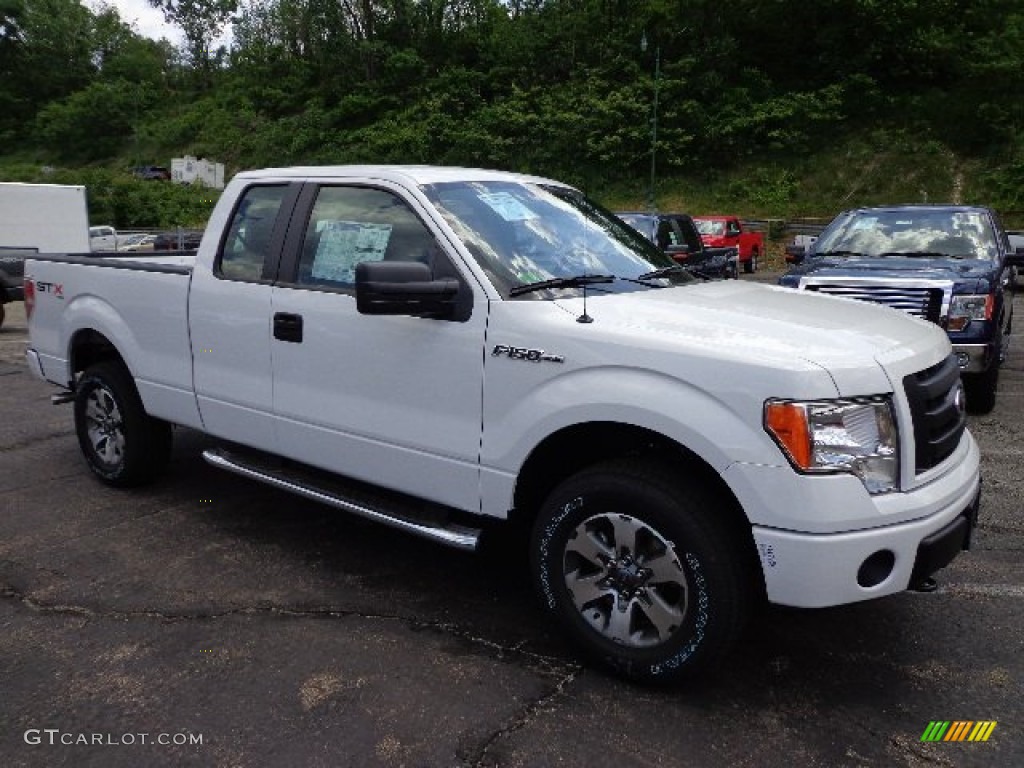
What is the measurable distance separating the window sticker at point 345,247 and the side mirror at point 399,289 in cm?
60

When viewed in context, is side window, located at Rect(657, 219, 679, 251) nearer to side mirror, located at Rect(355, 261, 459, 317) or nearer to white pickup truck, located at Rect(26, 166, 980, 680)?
white pickup truck, located at Rect(26, 166, 980, 680)

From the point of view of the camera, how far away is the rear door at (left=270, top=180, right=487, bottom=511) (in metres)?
3.34

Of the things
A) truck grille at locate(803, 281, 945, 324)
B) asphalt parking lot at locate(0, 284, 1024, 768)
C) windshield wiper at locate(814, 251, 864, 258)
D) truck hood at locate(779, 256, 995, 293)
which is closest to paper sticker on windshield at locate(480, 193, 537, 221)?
asphalt parking lot at locate(0, 284, 1024, 768)

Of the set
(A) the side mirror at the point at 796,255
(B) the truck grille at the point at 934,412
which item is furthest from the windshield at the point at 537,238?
(A) the side mirror at the point at 796,255

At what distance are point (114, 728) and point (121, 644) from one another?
596 millimetres

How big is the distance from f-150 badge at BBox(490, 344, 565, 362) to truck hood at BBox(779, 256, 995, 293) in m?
4.42

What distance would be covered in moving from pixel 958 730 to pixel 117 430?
4.55 meters

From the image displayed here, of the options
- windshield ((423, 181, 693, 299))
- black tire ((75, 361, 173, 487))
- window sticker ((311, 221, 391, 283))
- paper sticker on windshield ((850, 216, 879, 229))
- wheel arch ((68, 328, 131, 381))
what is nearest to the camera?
windshield ((423, 181, 693, 299))

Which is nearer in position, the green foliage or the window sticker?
the window sticker

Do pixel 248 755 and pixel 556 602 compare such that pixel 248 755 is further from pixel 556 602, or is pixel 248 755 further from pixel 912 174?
pixel 912 174

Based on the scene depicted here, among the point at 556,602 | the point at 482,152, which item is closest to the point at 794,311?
the point at 556,602

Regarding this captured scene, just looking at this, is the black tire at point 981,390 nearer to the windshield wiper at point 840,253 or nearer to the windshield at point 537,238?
the windshield wiper at point 840,253

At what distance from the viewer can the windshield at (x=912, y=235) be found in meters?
7.39

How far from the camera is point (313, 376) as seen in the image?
12.6 ft
